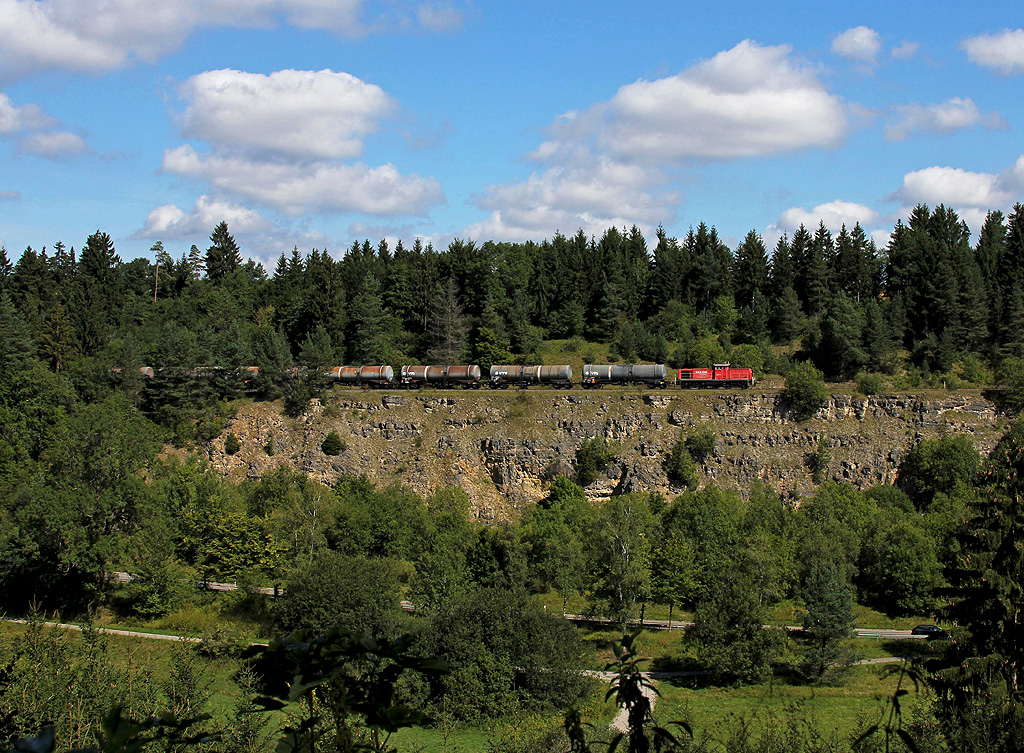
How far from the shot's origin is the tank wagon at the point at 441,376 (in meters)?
67.7

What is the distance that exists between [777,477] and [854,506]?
6209mm

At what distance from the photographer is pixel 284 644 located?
493 centimetres

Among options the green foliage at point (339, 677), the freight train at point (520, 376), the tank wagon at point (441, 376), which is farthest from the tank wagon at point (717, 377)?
the green foliage at point (339, 677)

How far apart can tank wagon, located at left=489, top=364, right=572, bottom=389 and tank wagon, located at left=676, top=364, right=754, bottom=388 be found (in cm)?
966

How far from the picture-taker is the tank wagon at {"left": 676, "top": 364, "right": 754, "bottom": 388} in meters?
65.1

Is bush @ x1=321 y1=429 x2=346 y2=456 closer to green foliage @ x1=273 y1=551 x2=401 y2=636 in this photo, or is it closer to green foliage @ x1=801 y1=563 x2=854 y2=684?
green foliage @ x1=273 y1=551 x2=401 y2=636

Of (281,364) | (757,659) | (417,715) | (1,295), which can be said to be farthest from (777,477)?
(1,295)

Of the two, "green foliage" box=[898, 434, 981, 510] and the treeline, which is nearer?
"green foliage" box=[898, 434, 981, 510]

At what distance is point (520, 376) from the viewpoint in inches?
2648

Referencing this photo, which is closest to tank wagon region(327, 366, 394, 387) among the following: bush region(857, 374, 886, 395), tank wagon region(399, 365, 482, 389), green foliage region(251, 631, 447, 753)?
tank wagon region(399, 365, 482, 389)

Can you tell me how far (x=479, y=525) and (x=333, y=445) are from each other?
13.8 metres

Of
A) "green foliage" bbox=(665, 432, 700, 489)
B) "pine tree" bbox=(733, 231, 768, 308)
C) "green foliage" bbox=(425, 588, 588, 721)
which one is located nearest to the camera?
"green foliage" bbox=(425, 588, 588, 721)

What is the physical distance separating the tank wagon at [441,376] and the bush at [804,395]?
25.4 metres

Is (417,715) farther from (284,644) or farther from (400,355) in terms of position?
(400,355)
